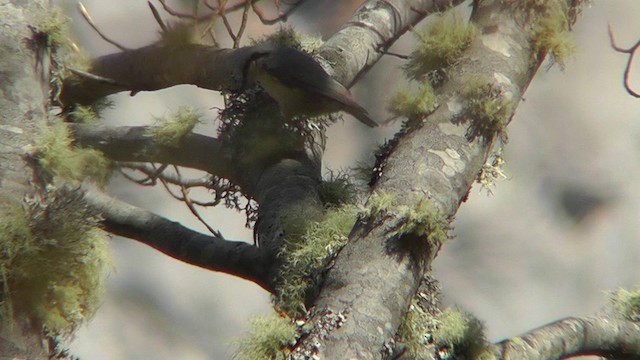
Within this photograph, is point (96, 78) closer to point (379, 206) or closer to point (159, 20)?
point (159, 20)

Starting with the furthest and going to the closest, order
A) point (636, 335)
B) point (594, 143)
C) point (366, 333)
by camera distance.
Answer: point (594, 143) → point (636, 335) → point (366, 333)

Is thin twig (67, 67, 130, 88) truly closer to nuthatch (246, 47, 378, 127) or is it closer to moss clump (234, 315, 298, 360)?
nuthatch (246, 47, 378, 127)

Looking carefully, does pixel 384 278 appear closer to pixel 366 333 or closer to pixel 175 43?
pixel 366 333

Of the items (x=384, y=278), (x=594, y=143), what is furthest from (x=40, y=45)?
(x=594, y=143)

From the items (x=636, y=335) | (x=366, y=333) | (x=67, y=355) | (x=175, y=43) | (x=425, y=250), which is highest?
(x=175, y=43)

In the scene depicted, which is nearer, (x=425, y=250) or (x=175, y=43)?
(x=425, y=250)

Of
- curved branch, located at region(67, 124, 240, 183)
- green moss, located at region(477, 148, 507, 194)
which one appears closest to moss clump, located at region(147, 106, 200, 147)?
curved branch, located at region(67, 124, 240, 183)

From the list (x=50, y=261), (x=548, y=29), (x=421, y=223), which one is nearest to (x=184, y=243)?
(x=50, y=261)

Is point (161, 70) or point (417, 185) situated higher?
point (161, 70)
